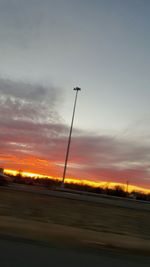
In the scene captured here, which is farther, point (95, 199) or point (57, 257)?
point (95, 199)

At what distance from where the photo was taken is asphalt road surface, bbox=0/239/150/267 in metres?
8.20

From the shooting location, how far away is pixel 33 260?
8.32 metres

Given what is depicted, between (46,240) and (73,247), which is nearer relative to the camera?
(73,247)

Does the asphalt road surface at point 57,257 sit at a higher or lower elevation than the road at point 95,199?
lower

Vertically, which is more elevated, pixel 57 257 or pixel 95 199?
pixel 95 199

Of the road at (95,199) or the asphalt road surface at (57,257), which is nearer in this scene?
the asphalt road surface at (57,257)

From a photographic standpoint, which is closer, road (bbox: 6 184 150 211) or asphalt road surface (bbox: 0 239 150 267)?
asphalt road surface (bbox: 0 239 150 267)

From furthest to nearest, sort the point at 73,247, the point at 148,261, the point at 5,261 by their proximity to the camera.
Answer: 1. the point at 73,247
2. the point at 148,261
3. the point at 5,261

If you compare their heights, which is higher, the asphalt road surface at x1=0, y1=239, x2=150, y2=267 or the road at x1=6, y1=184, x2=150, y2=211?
the road at x1=6, y1=184, x2=150, y2=211

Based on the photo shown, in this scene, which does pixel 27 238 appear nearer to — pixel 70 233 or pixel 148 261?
pixel 70 233

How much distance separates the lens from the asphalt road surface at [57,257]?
820 centimetres

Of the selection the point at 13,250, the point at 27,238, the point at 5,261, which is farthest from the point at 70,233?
the point at 5,261

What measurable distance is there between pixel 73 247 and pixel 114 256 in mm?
1320

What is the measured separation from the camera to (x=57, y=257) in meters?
8.91
